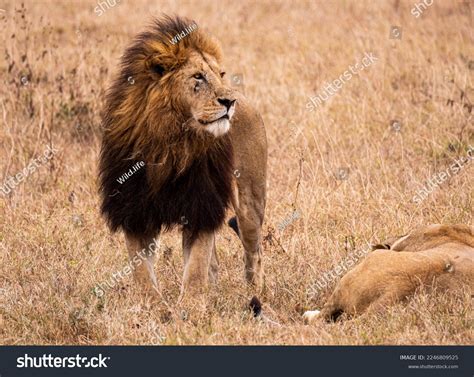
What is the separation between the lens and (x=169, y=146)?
5.81 meters

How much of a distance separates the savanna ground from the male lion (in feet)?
1.16

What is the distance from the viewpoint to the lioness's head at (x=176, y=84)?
18.8 feet

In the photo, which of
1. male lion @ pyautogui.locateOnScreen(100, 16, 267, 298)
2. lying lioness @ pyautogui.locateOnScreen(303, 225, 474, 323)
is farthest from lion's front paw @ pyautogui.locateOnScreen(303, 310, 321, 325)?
male lion @ pyautogui.locateOnScreen(100, 16, 267, 298)

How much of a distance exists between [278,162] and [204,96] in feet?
12.0

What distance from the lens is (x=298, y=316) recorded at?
5.93 m

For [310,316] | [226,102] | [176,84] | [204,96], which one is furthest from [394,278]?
[176,84]

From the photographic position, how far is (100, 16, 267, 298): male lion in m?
5.78

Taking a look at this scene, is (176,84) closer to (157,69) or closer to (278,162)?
(157,69)

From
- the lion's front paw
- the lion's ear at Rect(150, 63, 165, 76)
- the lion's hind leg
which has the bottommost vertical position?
the lion's front paw

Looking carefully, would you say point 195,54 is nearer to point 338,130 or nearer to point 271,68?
point 338,130

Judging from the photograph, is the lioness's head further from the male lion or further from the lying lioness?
the lying lioness

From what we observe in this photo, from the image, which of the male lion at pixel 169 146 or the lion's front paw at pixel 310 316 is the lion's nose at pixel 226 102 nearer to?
the male lion at pixel 169 146

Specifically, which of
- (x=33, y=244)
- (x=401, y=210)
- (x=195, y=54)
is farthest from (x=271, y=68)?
(x=195, y=54)
